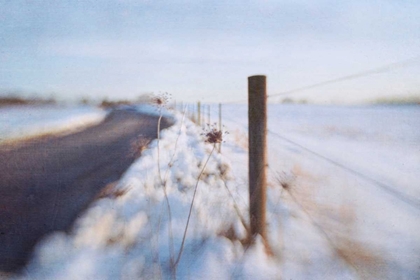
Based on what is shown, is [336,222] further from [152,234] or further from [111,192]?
[111,192]

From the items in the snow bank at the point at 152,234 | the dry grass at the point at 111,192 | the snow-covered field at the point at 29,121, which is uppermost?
the snow-covered field at the point at 29,121

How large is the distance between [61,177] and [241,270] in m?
1.30

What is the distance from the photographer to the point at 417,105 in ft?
4.43

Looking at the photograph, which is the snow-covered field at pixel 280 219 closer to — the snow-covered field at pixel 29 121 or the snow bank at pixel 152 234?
the snow bank at pixel 152 234

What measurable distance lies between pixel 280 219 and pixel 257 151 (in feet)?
1.64

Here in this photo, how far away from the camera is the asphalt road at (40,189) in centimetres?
140

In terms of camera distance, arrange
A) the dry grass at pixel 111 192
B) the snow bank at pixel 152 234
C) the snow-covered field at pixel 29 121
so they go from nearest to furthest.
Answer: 1. the snow bank at pixel 152 234
2. the snow-covered field at pixel 29 121
3. the dry grass at pixel 111 192

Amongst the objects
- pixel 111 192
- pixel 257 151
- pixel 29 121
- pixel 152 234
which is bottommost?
pixel 152 234

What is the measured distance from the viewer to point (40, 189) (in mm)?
1568

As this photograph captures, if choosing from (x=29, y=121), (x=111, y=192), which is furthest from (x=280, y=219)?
(x=29, y=121)

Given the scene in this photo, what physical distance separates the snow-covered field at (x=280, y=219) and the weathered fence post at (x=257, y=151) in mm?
101

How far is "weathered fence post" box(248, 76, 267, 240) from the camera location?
1354mm

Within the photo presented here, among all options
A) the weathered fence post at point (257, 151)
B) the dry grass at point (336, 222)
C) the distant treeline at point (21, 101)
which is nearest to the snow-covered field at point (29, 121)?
the distant treeline at point (21, 101)

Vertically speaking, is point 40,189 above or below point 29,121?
below
